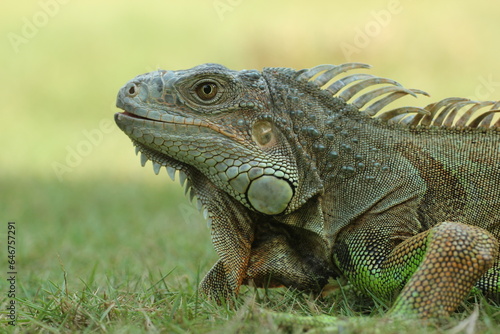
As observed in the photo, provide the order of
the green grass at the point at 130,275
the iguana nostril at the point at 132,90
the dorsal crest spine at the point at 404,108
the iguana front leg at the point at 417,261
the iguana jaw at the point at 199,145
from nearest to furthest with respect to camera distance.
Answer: the iguana front leg at the point at 417,261
the green grass at the point at 130,275
the iguana jaw at the point at 199,145
the iguana nostril at the point at 132,90
the dorsal crest spine at the point at 404,108

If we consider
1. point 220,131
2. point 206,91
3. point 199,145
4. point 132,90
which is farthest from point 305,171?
point 132,90

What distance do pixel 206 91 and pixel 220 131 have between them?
15.2 inches

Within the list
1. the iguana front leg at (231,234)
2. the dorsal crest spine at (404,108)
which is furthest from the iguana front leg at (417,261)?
the dorsal crest spine at (404,108)

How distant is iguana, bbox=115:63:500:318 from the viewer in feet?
15.3

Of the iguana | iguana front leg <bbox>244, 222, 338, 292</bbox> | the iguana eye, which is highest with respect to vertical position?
the iguana eye

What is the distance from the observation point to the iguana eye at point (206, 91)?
487cm

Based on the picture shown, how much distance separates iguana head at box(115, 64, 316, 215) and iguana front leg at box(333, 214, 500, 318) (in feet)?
1.92

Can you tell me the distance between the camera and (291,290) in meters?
5.10

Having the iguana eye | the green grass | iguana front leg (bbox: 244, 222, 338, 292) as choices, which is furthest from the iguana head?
the green grass

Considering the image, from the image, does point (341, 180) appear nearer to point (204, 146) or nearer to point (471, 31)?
point (204, 146)

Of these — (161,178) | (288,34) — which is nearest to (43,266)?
(161,178)

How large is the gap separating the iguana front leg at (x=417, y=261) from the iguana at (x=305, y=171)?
2 cm

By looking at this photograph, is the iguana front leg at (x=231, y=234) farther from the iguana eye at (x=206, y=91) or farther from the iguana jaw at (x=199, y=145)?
the iguana eye at (x=206, y=91)

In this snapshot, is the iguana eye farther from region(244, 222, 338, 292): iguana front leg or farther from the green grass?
the green grass
